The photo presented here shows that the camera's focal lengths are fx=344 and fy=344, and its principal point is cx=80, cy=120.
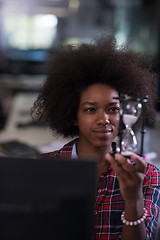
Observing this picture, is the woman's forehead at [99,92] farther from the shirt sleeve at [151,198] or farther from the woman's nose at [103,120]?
the shirt sleeve at [151,198]

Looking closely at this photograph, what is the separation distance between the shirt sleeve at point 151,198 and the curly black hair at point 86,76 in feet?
0.80

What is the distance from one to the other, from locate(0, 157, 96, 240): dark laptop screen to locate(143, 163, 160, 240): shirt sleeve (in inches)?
20.3

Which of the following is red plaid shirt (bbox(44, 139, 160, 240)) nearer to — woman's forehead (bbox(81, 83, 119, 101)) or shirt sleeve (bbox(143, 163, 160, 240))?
shirt sleeve (bbox(143, 163, 160, 240))

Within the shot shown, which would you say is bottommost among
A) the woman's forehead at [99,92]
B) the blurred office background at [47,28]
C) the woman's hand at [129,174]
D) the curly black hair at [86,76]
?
the woman's hand at [129,174]

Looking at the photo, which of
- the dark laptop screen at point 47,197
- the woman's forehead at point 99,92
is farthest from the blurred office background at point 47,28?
the dark laptop screen at point 47,197

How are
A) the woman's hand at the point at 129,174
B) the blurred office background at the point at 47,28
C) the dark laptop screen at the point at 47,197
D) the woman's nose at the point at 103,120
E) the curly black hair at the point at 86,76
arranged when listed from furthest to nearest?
the blurred office background at the point at 47,28, the curly black hair at the point at 86,76, the woman's nose at the point at 103,120, the woman's hand at the point at 129,174, the dark laptop screen at the point at 47,197

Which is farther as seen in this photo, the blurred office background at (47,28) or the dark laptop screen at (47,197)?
the blurred office background at (47,28)

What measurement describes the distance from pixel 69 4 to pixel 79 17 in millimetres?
1394

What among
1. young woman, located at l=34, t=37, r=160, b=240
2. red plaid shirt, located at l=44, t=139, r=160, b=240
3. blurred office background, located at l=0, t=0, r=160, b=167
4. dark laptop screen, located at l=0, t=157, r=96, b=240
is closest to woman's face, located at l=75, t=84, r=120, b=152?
young woman, located at l=34, t=37, r=160, b=240

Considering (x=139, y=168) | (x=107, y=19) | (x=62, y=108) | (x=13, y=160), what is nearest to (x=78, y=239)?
(x=13, y=160)

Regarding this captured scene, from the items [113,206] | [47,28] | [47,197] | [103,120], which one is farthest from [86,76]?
[47,28]

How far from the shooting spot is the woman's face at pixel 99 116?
107cm

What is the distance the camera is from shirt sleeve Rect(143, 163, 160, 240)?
1084mm

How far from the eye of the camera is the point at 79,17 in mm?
7035
